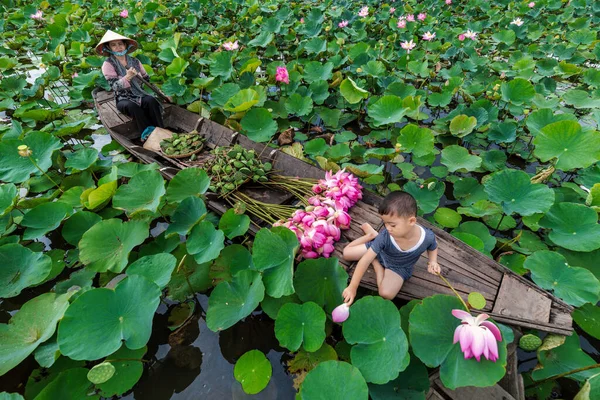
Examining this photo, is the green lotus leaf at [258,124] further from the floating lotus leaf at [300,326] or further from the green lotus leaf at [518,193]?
the green lotus leaf at [518,193]

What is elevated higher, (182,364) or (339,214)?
(339,214)

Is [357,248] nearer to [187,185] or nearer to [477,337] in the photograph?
[477,337]

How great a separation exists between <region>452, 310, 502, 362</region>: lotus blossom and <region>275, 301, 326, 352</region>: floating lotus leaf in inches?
25.7

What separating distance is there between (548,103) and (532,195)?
2044 mm

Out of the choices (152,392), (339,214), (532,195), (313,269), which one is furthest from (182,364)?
(532,195)

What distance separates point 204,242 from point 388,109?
2.04 meters

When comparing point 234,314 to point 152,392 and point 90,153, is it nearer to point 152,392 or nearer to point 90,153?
point 152,392

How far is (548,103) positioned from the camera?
11.2 feet

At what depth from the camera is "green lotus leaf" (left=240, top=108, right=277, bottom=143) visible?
3.02m

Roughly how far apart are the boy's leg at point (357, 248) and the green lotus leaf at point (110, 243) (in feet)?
4.25

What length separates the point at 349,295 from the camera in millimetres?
1725

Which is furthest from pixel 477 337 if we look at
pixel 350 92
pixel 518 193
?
pixel 350 92

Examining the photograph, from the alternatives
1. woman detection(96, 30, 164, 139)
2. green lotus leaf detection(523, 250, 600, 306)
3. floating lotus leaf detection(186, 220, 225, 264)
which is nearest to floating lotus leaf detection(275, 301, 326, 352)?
floating lotus leaf detection(186, 220, 225, 264)

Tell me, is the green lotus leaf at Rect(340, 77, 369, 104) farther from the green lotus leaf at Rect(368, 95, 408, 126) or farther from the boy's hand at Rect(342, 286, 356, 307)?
the boy's hand at Rect(342, 286, 356, 307)
